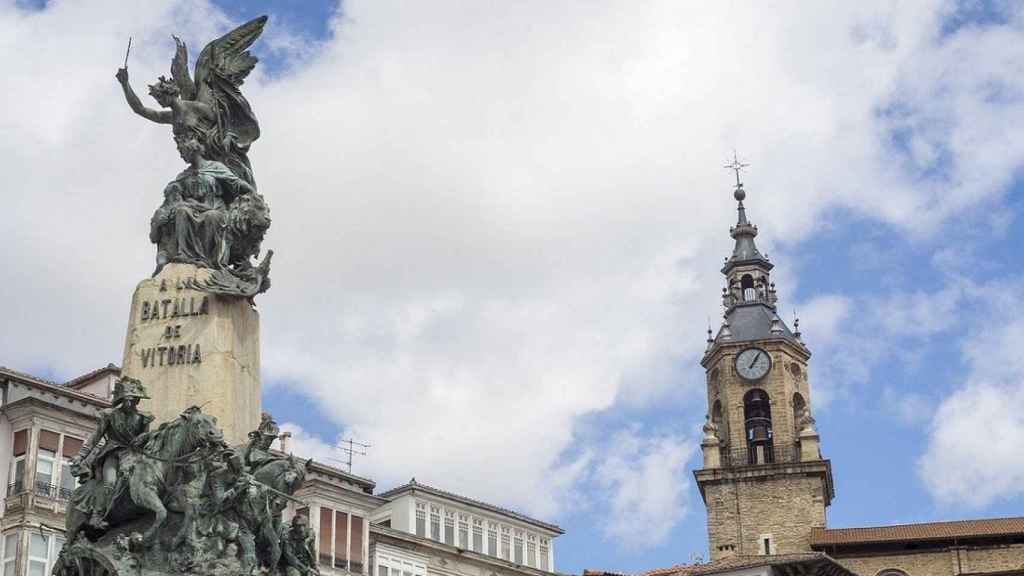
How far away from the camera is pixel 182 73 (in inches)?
912

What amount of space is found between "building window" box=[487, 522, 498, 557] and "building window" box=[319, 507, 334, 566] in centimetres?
1173

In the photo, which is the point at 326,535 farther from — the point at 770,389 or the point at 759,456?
the point at 770,389

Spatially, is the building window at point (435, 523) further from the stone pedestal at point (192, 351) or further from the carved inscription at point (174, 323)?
the carved inscription at point (174, 323)

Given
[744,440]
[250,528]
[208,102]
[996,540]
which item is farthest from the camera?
[744,440]

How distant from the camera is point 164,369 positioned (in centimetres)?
2100

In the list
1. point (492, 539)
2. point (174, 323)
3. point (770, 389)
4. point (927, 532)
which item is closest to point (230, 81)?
point (174, 323)

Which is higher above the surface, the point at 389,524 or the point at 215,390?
the point at 389,524

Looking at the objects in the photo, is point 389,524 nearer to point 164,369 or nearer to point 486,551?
point 486,551

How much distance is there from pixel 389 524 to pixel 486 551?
4519 millimetres

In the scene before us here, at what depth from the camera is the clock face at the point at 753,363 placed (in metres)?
105

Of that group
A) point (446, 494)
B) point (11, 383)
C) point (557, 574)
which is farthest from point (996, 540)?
point (11, 383)

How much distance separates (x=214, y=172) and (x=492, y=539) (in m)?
42.2

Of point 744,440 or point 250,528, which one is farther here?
point 744,440

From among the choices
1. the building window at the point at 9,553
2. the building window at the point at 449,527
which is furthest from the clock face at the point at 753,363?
the building window at the point at 9,553
